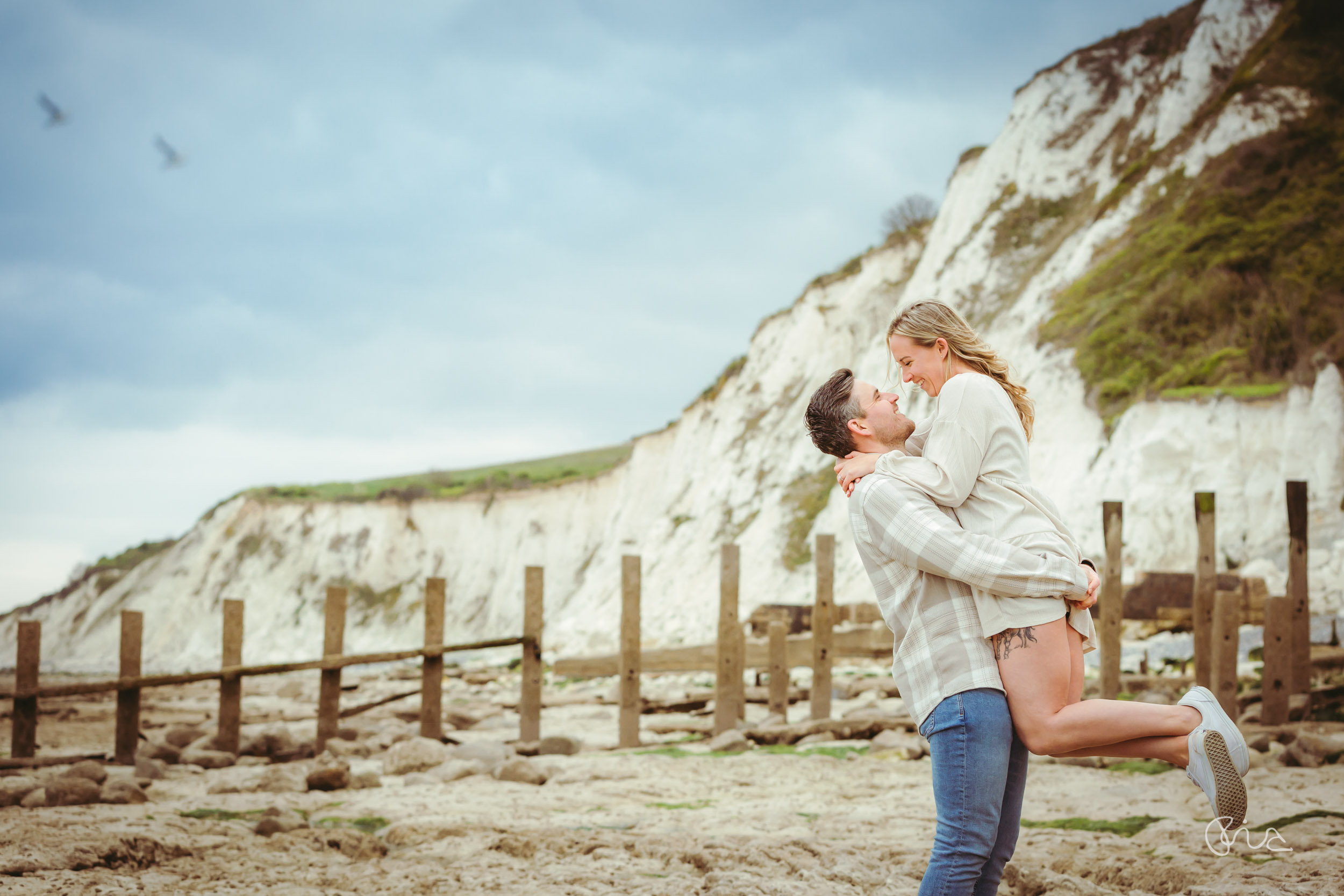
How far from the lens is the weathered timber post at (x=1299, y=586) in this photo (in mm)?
8586

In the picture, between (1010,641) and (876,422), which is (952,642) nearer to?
(1010,641)

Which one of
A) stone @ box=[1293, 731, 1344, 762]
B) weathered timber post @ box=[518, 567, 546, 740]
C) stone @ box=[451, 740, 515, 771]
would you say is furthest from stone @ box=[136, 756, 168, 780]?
stone @ box=[1293, 731, 1344, 762]

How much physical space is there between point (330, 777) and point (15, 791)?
192 cm

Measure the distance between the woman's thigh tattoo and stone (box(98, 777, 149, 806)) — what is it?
5963 millimetres

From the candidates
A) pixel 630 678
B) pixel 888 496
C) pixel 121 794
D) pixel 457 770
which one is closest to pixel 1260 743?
pixel 630 678

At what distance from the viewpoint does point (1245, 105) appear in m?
21.0

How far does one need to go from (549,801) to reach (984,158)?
88.6 ft

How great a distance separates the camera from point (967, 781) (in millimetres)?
2447

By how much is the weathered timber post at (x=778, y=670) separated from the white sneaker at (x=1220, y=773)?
7.14 metres

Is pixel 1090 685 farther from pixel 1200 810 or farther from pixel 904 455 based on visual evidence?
pixel 904 455

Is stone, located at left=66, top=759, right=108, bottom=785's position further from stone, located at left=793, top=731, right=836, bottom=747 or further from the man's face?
the man's face

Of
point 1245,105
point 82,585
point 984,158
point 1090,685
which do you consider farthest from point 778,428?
point 82,585

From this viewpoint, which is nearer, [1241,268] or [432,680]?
[432,680]

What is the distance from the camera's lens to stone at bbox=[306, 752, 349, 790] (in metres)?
6.90
